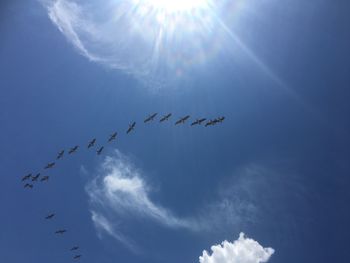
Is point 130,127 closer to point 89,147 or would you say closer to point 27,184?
point 89,147

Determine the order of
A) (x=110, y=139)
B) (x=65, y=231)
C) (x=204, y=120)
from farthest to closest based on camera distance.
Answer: (x=65, y=231)
(x=110, y=139)
(x=204, y=120)

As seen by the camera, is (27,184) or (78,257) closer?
(27,184)

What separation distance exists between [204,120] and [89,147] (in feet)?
117

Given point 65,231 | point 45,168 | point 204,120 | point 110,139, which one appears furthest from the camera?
point 65,231

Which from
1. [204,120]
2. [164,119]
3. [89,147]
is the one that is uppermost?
[89,147]

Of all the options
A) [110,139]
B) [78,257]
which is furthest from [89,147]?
[78,257]

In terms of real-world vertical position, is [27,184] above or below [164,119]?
above

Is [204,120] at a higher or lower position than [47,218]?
lower

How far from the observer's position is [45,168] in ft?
402

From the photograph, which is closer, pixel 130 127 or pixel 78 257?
pixel 130 127

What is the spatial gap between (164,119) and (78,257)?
204ft

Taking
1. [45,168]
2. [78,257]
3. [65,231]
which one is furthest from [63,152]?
[78,257]

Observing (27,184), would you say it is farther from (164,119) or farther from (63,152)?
(164,119)

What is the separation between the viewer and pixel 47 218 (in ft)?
422
